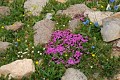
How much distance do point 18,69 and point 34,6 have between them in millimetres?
3023

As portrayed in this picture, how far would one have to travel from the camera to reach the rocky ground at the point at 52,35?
748 centimetres

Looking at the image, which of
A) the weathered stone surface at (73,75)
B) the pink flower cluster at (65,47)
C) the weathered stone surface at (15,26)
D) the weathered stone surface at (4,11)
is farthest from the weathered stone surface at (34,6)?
the weathered stone surface at (73,75)

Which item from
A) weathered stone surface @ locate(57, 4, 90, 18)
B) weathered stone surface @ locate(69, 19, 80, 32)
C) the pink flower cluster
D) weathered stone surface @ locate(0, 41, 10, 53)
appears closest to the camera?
the pink flower cluster

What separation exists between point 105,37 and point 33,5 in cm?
296

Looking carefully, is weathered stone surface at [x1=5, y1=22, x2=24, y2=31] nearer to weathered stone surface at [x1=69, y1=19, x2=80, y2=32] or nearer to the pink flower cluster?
the pink flower cluster

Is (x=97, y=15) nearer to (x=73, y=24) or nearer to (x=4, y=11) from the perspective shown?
(x=73, y=24)

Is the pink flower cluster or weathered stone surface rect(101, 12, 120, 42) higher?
weathered stone surface rect(101, 12, 120, 42)

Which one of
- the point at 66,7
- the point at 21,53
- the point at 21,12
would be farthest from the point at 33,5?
the point at 21,53

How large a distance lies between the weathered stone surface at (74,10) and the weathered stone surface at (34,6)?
735 mm

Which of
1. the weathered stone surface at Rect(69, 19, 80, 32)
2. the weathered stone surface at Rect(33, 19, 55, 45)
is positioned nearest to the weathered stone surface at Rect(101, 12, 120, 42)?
the weathered stone surface at Rect(69, 19, 80, 32)

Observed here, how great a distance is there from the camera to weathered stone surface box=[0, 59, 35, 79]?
293 inches

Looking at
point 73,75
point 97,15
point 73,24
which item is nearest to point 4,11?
point 73,24

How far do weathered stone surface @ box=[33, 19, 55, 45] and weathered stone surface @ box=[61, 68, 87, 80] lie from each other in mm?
1319

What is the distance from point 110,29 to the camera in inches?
318
